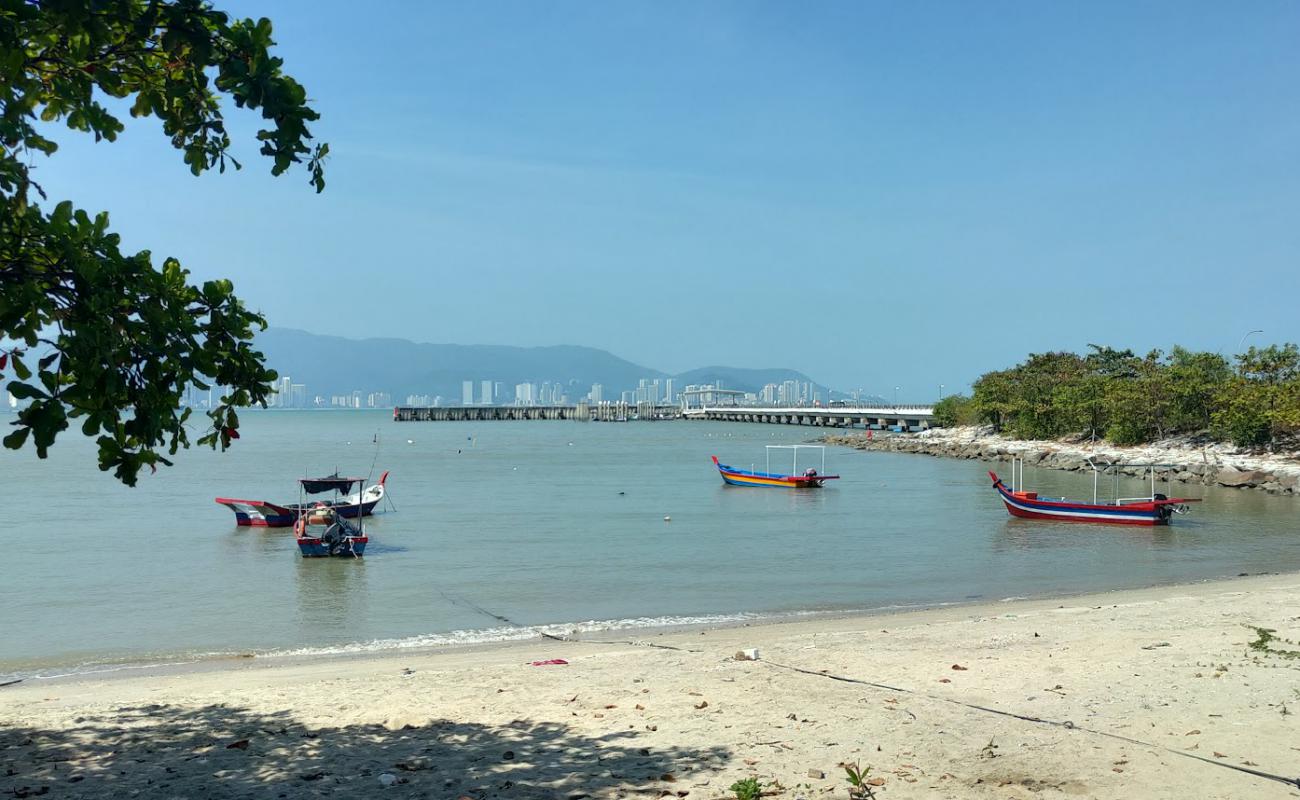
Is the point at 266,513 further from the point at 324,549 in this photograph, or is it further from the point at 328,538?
the point at 328,538

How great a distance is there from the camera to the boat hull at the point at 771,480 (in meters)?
47.2

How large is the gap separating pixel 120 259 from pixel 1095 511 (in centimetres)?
3123

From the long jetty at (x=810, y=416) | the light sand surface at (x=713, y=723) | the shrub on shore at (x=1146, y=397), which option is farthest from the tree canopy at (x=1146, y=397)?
the light sand surface at (x=713, y=723)

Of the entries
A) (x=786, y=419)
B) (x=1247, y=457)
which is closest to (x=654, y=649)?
(x=1247, y=457)

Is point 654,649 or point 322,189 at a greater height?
point 322,189

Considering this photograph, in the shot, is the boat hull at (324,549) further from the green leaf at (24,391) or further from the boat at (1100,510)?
the boat at (1100,510)

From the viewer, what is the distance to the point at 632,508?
123 ft

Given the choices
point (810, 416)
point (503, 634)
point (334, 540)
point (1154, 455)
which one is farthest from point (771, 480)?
point (810, 416)

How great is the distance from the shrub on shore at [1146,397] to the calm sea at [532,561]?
7.87 m

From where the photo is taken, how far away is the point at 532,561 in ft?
78.5

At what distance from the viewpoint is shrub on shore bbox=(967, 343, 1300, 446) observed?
4941 centimetres

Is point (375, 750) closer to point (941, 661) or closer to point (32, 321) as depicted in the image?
point (32, 321)

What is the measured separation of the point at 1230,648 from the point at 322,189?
32.0 ft

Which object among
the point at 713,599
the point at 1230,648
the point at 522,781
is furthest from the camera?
the point at 713,599
